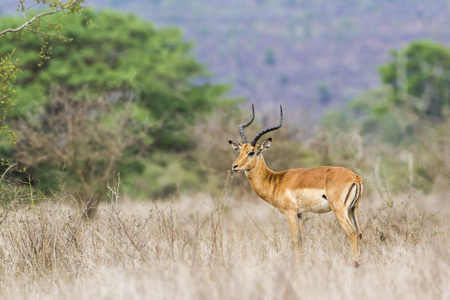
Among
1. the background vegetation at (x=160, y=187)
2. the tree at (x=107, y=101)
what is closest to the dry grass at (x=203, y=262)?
the background vegetation at (x=160, y=187)

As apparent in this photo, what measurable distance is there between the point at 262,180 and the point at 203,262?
8.74 feet

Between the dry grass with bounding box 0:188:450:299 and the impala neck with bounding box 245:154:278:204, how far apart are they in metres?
0.65

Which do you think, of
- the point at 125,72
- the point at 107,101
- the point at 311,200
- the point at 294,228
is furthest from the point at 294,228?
the point at 125,72

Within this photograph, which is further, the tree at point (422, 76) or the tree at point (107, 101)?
the tree at point (422, 76)

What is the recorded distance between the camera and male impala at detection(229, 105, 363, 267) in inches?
348

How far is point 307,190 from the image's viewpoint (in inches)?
362

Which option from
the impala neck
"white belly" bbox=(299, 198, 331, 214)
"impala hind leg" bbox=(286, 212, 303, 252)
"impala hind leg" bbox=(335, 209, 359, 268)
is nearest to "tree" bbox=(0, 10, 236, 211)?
the impala neck

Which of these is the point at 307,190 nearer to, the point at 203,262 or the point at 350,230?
the point at 350,230

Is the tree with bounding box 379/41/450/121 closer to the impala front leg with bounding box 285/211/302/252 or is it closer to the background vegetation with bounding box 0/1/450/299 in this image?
the background vegetation with bounding box 0/1/450/299

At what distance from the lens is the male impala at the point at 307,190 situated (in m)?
8.83

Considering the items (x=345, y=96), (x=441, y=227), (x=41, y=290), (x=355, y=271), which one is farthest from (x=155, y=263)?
(x=345, y=96)

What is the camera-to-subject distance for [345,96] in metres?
183

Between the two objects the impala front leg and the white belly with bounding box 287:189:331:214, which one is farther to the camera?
the impala front leg

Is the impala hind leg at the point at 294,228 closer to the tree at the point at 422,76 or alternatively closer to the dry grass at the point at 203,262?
Answer: the dry grass at the point at 203,262
